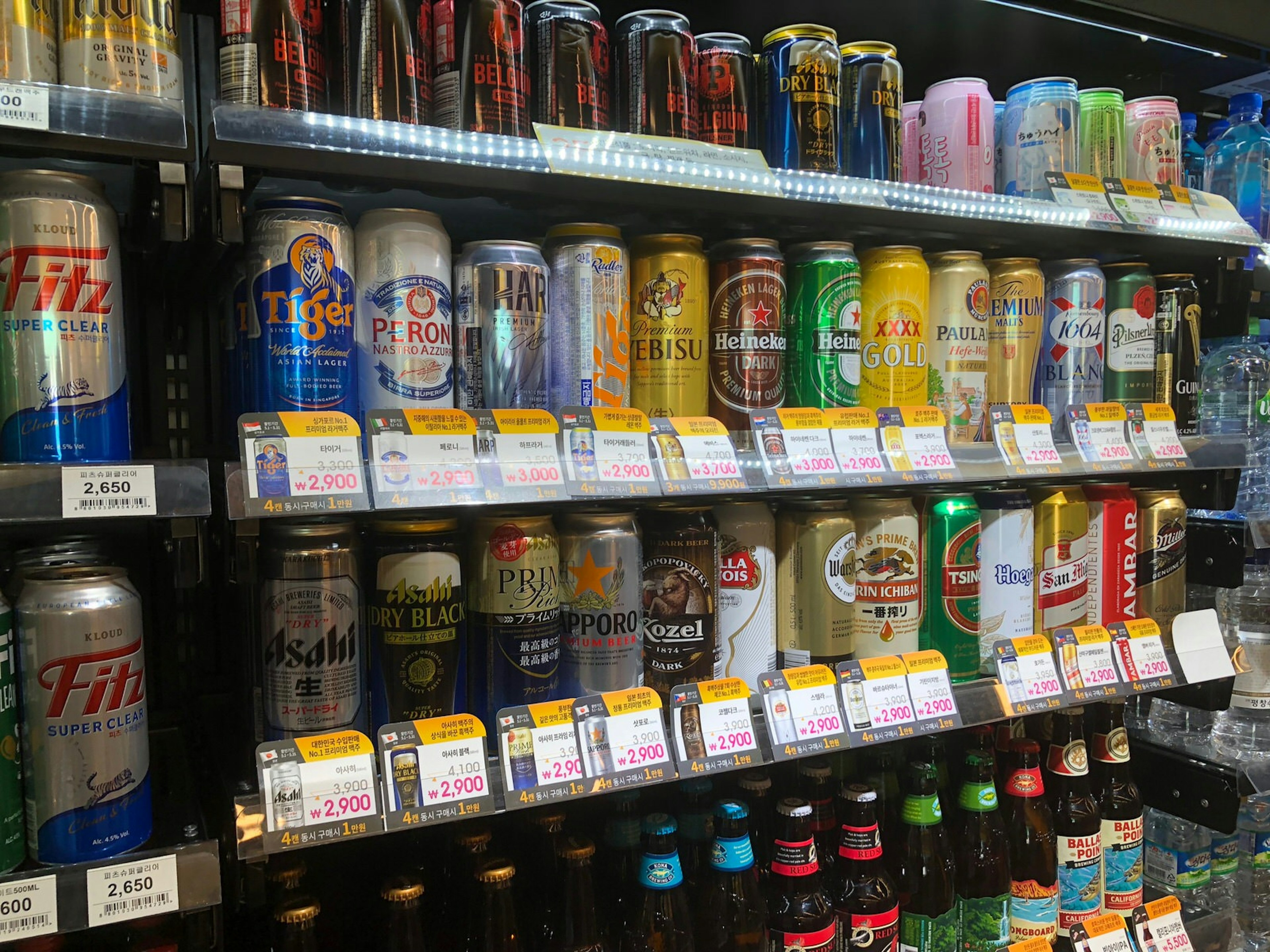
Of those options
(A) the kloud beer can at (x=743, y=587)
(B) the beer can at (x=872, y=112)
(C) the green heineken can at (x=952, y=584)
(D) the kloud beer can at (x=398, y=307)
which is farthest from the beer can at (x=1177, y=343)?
(D) the kloud beer can at (x=398, y=307)

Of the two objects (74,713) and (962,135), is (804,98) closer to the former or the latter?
(962,135)

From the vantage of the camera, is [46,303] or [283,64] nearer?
[46,303]

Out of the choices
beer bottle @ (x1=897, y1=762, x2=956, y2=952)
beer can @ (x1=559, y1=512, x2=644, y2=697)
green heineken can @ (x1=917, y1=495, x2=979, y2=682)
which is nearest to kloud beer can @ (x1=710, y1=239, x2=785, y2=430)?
beer can @ (x1=559, y1=512, x2=644, y2=697)

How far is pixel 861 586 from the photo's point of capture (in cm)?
149

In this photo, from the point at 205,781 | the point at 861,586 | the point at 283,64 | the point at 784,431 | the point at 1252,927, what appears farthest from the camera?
the point at 1252,927

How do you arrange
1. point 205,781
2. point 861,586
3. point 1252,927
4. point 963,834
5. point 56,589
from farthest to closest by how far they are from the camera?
1. point 1252,927
2. point 963,834
3. point 861,586
4. point 205,781
5. point 56,589

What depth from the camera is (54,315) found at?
94 cm

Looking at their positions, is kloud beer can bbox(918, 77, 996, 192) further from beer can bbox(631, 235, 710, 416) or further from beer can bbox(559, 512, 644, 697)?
beer can bbox(559, 512, 644, 697)

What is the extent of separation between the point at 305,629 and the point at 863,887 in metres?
0.97

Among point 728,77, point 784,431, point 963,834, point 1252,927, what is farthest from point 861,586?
point 1252,927

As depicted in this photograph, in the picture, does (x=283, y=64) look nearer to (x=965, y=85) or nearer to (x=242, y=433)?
(x=242, y=433)

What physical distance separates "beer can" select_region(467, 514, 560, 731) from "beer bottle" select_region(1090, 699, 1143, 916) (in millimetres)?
1179

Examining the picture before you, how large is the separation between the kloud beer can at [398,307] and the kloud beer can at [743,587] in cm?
51

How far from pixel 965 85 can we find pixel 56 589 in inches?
61.5
